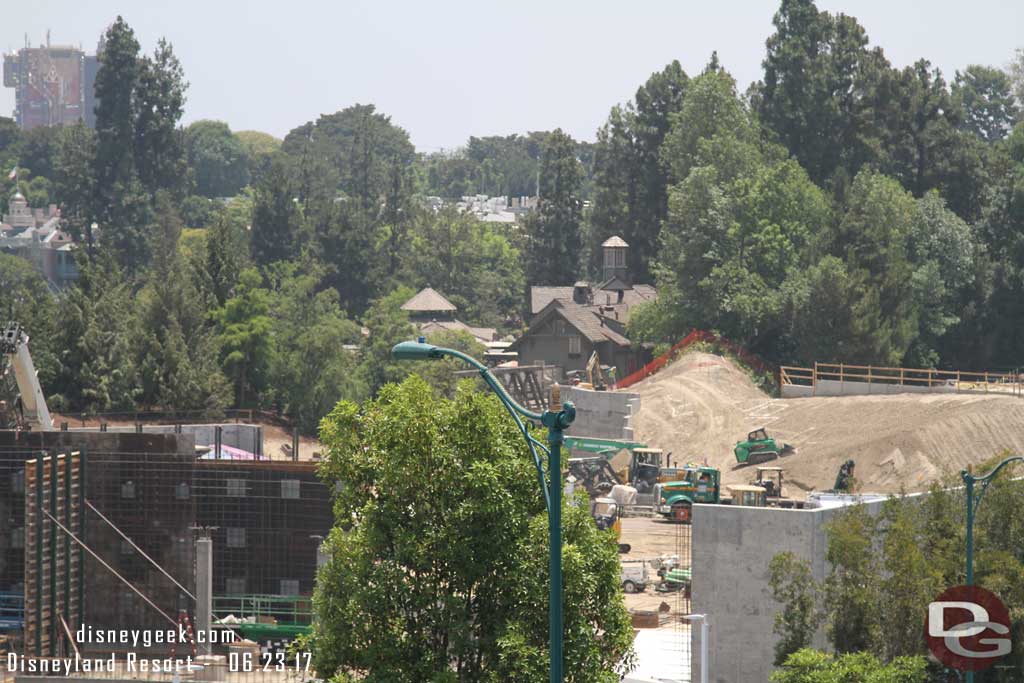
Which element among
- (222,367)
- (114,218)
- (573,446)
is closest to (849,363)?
(573,446)

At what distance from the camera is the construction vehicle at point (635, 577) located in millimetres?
61469

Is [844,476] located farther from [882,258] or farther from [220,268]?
[220,268]

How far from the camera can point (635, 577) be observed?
61938 mm

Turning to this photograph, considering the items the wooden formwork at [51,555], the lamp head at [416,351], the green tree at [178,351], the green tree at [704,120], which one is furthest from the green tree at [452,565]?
the green tree at [704,120]

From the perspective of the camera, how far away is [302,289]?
383 feet

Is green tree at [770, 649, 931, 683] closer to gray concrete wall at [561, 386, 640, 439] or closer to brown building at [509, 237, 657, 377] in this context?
gray concrete wall at [561, 386, 640, 439]

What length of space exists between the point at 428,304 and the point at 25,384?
78.1 meters

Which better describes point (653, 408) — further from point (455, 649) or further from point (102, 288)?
point (455, 649)

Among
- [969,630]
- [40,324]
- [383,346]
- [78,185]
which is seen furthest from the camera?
[78,185]

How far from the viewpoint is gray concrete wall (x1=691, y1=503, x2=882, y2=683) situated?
148ft

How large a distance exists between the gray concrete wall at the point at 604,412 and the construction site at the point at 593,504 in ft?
0.39

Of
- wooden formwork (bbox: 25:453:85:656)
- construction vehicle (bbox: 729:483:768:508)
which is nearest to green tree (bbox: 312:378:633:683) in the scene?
wooden formwork (bbox: 25:453:85:656)

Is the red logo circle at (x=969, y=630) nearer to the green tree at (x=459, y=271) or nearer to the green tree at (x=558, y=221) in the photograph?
the green tree at (x=558, y=221)

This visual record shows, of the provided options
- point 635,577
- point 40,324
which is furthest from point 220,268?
point 635,577
